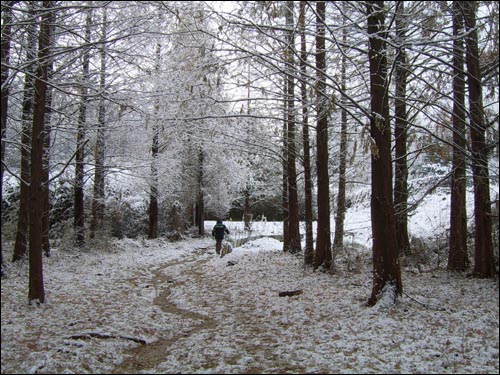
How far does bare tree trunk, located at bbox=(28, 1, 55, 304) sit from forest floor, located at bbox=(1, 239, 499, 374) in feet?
0.86

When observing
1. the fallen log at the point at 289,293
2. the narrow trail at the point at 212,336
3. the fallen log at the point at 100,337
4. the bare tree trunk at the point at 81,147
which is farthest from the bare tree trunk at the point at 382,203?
the bare tree trunk at the point at 81,147

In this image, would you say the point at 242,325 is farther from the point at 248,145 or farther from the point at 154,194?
the point at 154,194

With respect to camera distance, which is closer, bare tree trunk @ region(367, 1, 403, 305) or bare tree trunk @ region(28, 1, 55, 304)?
bare tree trunk @ region(28, 1, 55, 304)

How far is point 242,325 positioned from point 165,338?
127 centimetres

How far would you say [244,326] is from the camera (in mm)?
5973

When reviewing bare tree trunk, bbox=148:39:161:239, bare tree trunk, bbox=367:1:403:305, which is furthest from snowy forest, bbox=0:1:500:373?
bare tree trunk, bbox=148:39:161:239

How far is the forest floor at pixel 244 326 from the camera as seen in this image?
4121 millimetres

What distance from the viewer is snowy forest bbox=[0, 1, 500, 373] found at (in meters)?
4.70

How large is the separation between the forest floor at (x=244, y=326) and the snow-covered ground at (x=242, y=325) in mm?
16

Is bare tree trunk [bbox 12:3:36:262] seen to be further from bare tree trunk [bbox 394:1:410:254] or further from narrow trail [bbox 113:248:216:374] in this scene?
bare tree trunk [bbox 394:1:410:254]

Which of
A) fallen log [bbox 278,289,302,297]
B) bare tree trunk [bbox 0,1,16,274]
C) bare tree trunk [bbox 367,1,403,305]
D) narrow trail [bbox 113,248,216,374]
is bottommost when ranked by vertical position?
narrow trail [bbox 113,248,216,374]

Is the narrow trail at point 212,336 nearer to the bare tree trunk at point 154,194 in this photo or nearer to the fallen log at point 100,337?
the fallen log at point 100,337

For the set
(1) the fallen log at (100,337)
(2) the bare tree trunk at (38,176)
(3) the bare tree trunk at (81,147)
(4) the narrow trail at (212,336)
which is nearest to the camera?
(4) the narrow trail at (212,336)

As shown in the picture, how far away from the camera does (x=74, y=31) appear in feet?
19.2
